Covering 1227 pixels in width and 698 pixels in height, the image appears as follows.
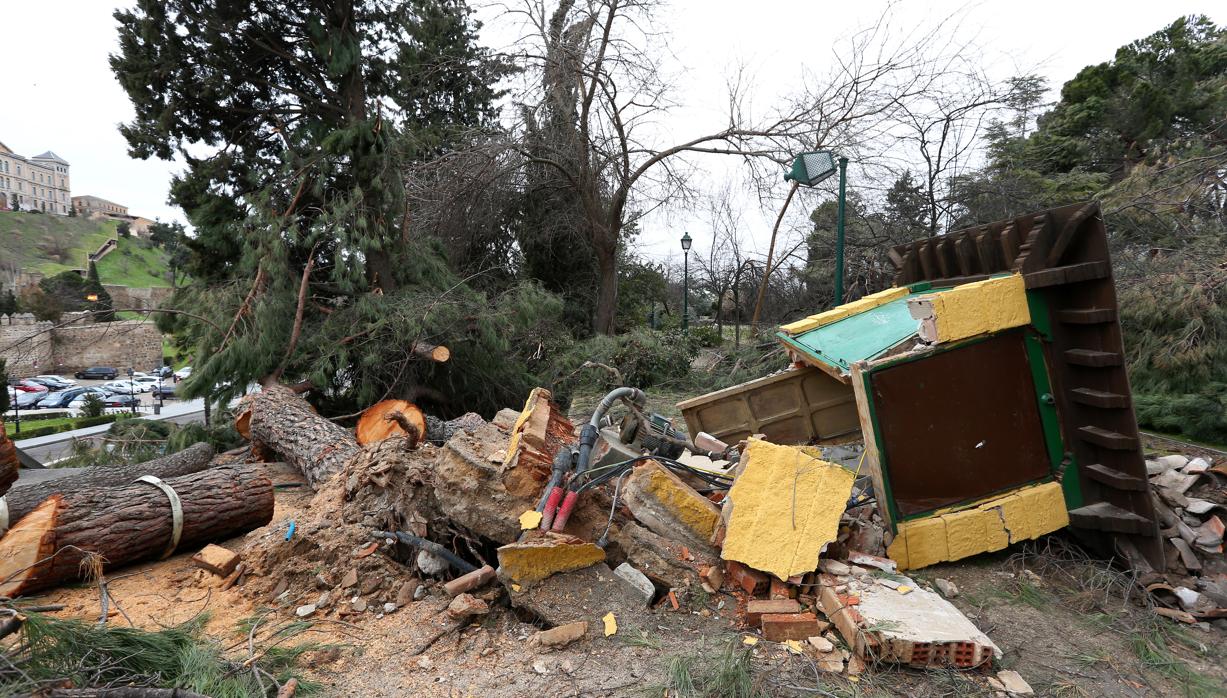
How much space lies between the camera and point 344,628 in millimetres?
2961

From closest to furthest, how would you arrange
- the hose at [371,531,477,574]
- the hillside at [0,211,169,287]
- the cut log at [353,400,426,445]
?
the hose at [371,531,477,574] → the cut log at [353,400,426,445] → the hillside at [0,211,169,287]

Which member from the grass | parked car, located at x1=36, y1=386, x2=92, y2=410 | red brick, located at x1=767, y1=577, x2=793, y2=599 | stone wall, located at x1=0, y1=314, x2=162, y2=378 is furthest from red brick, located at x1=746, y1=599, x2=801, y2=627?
the grass

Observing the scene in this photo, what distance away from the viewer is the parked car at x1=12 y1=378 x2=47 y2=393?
25.1 m

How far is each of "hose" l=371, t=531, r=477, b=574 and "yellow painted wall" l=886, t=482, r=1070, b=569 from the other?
238cm

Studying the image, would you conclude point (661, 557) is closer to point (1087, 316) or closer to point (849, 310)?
point (1087, 316)

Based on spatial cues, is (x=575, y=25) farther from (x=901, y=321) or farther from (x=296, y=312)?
(x=901, y=321)

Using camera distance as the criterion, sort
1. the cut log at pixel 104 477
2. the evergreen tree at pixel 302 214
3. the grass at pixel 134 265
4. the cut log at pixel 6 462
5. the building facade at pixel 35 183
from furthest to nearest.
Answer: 1. the building facade at pixel 35 183
2. the grass at pixel 134 265
3. the evergreen tree at pixel 302 214
4. the cut log at pixel 6 462
5. the cut log at pixel 104 477

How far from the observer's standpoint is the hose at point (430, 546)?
11.0 ft

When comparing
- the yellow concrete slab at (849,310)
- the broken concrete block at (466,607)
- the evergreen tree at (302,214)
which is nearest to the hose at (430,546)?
the broken concrete block at (466,607)

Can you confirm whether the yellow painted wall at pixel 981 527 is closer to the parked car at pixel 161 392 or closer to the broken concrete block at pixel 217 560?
the broken concrete block at pixel 217 560

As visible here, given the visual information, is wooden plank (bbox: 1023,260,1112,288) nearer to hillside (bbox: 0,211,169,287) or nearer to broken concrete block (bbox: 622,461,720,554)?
broken concrete block (bbox: 622,461,720,554)

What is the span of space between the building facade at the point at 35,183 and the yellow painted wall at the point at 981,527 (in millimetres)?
110883

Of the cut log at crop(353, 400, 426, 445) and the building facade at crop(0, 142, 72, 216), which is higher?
the building facade at crop(0, 142, 72, 216)

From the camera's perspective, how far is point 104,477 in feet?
18.1
